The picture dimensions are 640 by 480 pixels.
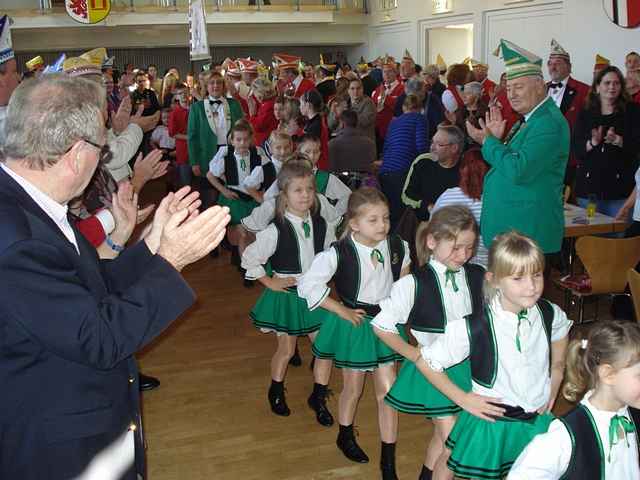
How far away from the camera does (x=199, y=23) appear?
7.58 meters

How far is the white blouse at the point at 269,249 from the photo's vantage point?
3.58 metres

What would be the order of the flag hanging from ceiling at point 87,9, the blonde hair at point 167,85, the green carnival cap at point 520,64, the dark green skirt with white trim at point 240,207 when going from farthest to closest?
1. the flag hanging from ceiling at point 87,9
2. the blonde hair at point 167,85
3. the dark green skirt with white trim at point 240,207
4. the green carnival cap at point 520,64

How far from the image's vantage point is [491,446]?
2.33m

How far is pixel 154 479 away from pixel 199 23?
5.68 m

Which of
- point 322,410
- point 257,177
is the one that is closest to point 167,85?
point 257,177

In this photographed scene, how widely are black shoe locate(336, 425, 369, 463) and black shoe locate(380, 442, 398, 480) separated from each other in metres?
0.20

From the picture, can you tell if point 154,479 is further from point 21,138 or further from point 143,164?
point 21,138

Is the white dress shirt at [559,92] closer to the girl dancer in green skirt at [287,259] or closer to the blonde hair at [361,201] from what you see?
the girl dancer in green skirt at [287,259]

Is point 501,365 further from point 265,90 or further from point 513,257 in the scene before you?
point 265,90

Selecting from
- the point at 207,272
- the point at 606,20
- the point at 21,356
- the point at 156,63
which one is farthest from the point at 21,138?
the point at 156,63

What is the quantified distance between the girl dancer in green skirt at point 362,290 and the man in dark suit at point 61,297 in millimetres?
1424

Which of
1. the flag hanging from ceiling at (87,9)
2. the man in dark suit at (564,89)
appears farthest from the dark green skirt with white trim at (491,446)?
the flag hanging from ceiling at (87,9)

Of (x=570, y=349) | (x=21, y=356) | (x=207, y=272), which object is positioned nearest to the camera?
(x=21, y=356)

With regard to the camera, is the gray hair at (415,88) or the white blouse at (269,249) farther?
the gray hair at (415,88)
